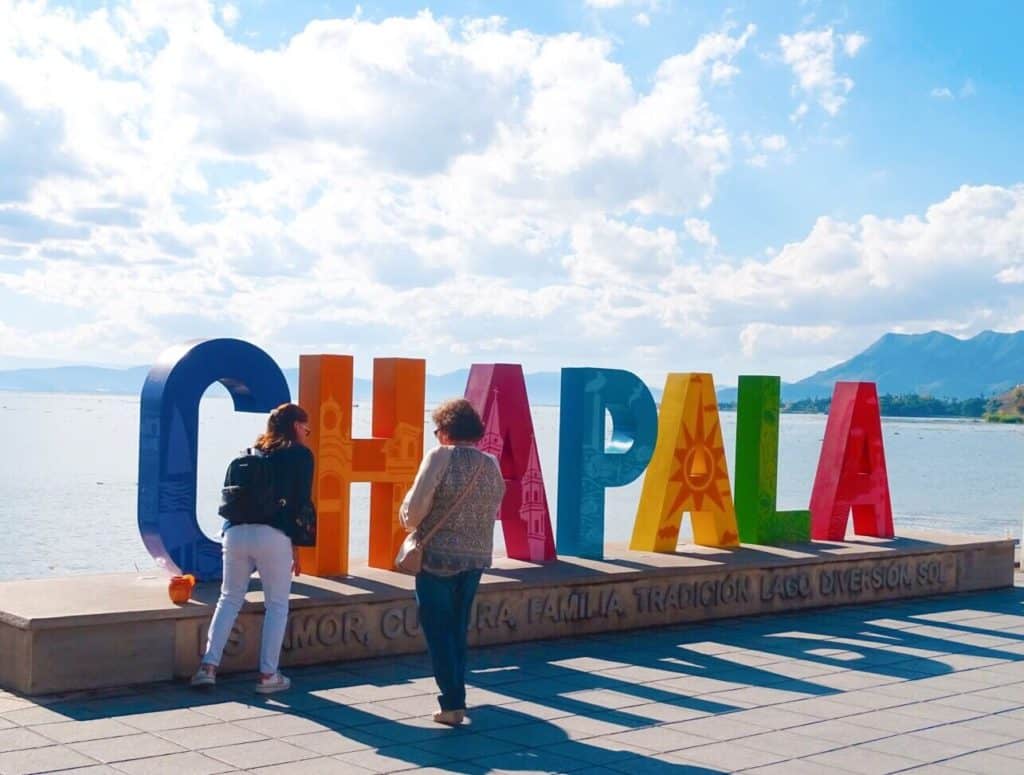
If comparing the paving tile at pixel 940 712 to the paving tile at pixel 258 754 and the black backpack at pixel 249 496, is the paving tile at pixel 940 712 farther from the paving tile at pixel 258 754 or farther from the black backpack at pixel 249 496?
the black backpack at pixel 249 496

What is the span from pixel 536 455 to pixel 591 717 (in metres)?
3.86

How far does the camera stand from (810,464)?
59375 mm

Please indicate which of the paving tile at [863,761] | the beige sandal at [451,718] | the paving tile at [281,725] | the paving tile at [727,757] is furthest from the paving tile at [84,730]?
the paving tile at [863,761]

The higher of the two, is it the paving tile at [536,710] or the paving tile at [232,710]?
the paving tile at [232,710]

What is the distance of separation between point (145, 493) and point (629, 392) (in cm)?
453

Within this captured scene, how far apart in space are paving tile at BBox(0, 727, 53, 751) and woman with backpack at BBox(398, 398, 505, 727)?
2101mm

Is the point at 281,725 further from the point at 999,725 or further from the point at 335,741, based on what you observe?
the point at 999,725

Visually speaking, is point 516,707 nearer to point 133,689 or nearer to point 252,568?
point 252,568

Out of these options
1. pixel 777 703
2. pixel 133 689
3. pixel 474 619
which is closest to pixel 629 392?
pixel 474 619

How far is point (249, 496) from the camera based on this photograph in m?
7.85

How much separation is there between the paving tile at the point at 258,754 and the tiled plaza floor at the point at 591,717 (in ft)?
0.05

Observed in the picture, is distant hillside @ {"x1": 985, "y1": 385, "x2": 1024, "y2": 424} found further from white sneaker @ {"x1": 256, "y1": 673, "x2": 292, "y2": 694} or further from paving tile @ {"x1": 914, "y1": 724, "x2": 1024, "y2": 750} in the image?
white sneaker @ {"x1": 256, "y1": 673, "x2": 292, "y2": 694}

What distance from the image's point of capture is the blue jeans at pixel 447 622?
288 inches

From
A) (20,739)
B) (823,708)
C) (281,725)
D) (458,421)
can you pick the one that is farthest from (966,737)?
(20,739)
